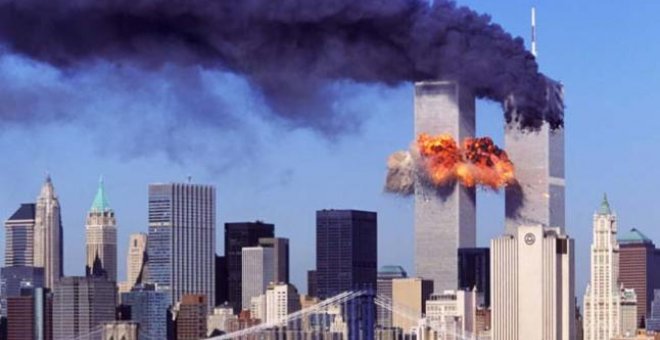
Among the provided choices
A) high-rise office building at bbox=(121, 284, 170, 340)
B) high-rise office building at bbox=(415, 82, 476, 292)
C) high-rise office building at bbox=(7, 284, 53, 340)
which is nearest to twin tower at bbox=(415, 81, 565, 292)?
high-rise office building at bbox=(415, 82, 476, 292)

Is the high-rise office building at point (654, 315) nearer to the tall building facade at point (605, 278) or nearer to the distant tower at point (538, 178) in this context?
the tall building facade at point (605, 278)

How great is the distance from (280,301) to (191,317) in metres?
2.88

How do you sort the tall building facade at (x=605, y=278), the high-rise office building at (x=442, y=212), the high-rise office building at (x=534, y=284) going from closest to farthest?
the high-rise office building at (x=534, y=284), the high-rise office building at (x=442, y=212), the tall building facade at (x=605, y=278)

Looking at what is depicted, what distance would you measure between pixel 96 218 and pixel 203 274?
3.99 metres

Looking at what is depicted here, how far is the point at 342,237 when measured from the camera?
192ft

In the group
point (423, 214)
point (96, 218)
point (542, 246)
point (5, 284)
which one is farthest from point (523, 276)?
point (96, 218)

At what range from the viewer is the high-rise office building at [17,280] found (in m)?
59.1

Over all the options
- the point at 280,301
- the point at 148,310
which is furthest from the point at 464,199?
the point at 148,310

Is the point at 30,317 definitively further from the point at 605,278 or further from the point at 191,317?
the point at 605,278

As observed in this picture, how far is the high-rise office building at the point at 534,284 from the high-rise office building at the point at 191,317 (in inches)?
561

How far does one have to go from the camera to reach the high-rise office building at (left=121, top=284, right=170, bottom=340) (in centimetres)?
5462

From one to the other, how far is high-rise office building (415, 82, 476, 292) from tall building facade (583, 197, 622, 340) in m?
9.10

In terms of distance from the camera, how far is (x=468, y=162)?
3981 cm

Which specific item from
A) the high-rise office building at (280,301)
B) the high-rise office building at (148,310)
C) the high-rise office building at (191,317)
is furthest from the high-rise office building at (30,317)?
the high-rise office building at (280,301)
